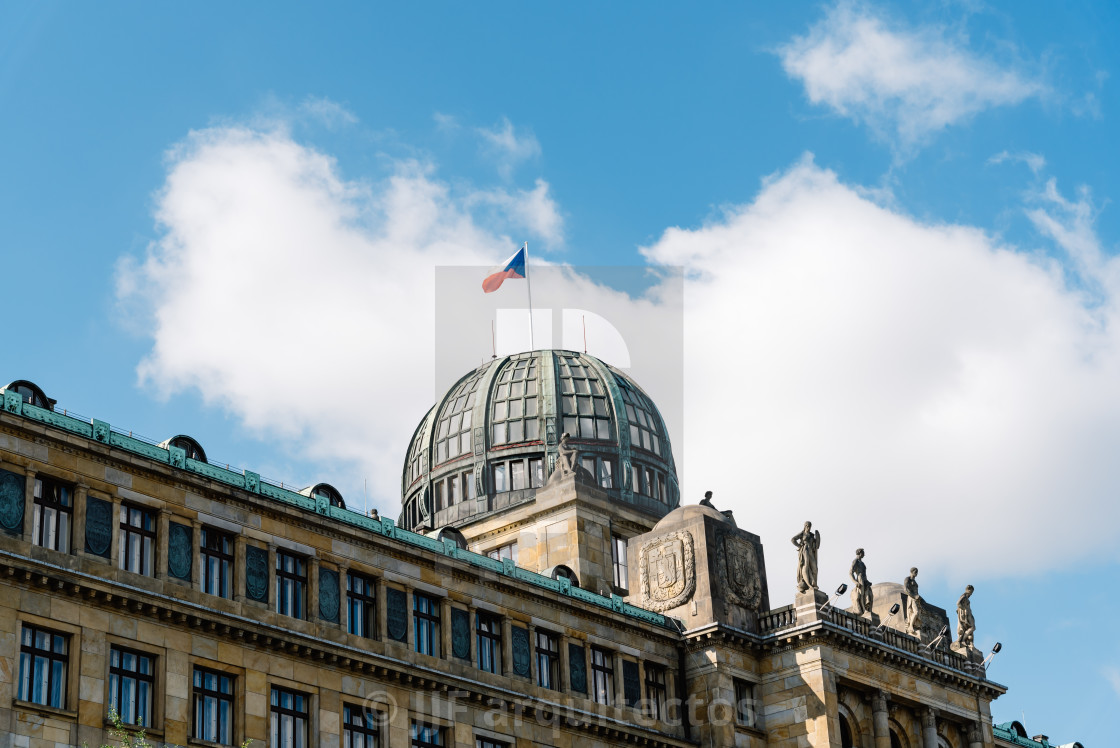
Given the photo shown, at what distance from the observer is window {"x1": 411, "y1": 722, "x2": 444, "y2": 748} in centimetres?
5841

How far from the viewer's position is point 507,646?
62.7 metres

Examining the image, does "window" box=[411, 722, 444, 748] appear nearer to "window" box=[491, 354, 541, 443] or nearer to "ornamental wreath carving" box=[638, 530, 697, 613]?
"ornamental wreath carving" box=[638, 530, 697, 613]

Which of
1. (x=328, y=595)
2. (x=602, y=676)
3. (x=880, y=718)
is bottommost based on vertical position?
(x=880, y=718)

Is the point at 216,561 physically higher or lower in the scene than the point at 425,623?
higher

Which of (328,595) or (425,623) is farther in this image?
(425,623)

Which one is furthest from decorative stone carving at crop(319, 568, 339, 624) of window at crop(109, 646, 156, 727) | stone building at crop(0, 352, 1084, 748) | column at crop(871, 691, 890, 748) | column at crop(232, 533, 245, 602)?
column at crop(871, 691, 890, 748)

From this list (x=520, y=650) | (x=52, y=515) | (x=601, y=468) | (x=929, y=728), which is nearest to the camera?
(x=52, y=515)

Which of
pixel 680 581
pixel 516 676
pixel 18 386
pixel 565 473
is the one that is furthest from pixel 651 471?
pixel 18 386

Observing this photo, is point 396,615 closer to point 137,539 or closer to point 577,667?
point 577,667

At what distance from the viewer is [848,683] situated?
7025 centimetres

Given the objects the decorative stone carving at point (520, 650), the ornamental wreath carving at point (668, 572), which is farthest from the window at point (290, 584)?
the ornamental wreath carving at point (668, 572)

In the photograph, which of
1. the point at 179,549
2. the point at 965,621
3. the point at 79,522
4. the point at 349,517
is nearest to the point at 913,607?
the point at 965,621

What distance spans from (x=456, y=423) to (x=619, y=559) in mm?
11950

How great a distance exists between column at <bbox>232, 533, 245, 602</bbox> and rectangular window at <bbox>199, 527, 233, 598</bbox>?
152 millimetres
